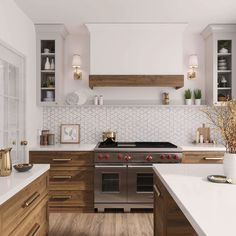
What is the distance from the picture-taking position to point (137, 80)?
4.38 meters

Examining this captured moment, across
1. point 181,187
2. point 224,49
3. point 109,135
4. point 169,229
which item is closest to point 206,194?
point 181,187

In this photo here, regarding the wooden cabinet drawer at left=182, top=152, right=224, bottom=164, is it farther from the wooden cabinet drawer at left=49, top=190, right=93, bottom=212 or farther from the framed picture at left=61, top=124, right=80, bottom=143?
the framed picture at left=61, top=124, right=80, bottom=143

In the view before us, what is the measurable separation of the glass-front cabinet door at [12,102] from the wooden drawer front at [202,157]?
216 centimetres

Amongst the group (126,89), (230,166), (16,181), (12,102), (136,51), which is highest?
(136,51)

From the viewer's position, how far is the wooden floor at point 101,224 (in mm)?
3512

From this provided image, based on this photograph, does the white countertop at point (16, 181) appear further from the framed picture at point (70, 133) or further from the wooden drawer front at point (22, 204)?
the framed picture at point (70, 133)

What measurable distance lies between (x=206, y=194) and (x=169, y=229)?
64cm

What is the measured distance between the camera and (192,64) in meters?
4.73

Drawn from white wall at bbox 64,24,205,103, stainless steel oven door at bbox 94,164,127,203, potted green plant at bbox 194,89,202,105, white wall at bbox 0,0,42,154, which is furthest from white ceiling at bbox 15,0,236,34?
stainless steel oven door at bbox 94,164,127,203

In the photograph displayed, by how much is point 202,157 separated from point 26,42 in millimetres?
2802

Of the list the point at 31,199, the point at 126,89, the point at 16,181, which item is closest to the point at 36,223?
the point at 31,199

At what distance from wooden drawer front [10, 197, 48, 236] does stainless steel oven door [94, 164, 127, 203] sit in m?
1.34

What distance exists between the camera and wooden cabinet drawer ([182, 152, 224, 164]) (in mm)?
4141

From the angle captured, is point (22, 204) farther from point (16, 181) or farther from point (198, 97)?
point (198, 97)
